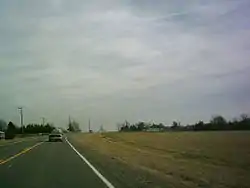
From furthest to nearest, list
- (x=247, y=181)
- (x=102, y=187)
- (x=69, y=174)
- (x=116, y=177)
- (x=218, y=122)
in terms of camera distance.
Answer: (x=218, y=122) < (x=69, y=174) < (x=116, y=177) < (x=247, y=181) < (x=102, y=187)

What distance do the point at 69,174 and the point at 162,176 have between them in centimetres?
399

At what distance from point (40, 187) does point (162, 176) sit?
5500mm

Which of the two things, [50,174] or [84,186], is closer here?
[84,186]

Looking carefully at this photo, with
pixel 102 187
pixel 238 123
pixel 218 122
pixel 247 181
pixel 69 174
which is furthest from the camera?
pixel 218 122

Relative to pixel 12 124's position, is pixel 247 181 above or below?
below

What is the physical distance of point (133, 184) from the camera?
17109 mm

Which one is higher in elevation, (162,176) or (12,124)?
(12,124)

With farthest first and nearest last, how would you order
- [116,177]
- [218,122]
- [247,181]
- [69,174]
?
[218,122] → [69,174] → [116,177] → [247,181]

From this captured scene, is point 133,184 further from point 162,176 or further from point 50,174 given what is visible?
point 50,174

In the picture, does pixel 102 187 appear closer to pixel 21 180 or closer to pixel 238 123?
pixel 21 180

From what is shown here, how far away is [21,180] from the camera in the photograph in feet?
61.9

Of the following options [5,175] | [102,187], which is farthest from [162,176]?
[5,175]

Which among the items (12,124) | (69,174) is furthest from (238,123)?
(69,174)

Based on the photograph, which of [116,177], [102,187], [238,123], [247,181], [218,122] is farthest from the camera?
[218,122]
